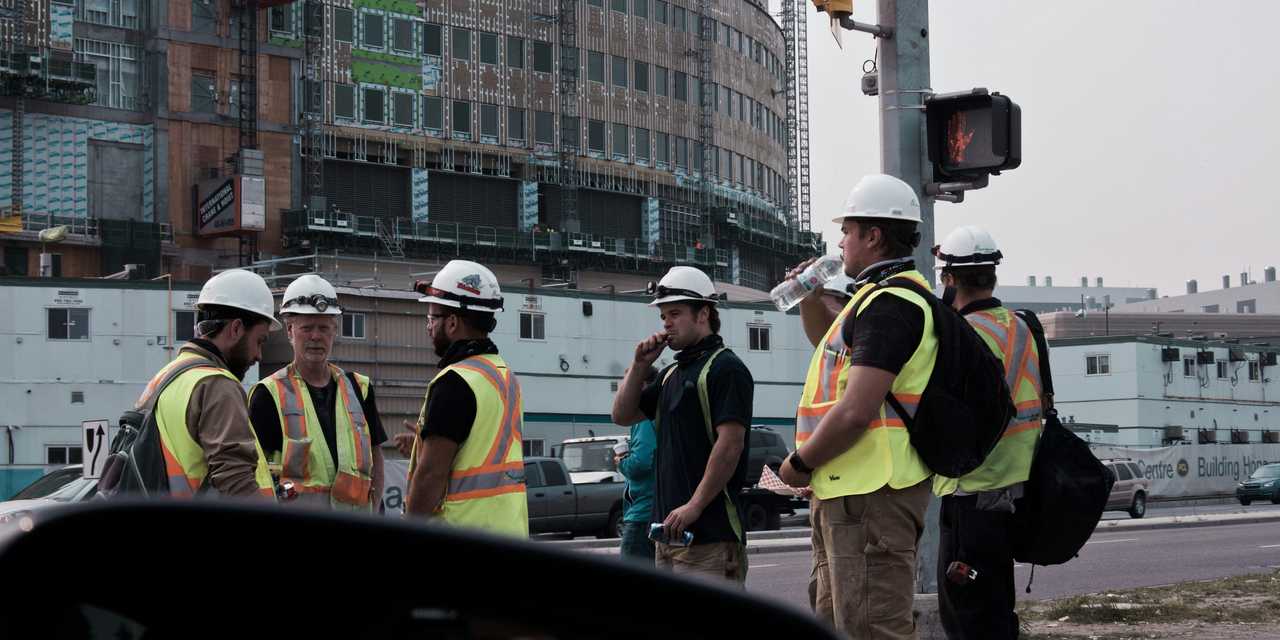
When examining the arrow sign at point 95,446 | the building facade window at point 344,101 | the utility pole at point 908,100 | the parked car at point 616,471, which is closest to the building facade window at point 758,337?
the building facade window at point 344,101

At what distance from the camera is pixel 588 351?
5200 cm

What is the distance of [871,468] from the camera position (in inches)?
202

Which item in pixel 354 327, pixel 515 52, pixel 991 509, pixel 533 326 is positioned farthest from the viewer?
pixel 515 52

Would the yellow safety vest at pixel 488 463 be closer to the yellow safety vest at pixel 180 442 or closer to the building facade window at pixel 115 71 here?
the yellow safety vest at pixel 180 442

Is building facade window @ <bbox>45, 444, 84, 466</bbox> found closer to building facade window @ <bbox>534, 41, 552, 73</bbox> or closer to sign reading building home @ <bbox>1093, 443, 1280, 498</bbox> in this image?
sign reading building home @ <bbox>1093, 443, 1280, 498</bbox>

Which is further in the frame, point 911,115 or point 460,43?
point 460,43

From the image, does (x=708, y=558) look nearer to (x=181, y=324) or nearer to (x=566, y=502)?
(x=566, y=502)

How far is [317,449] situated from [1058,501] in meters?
2.88

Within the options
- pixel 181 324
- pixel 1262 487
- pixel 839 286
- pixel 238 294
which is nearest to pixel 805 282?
pixel 839 286

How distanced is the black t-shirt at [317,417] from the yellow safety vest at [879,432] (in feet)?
7.11

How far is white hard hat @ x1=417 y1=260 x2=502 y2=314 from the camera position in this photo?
5.96 m

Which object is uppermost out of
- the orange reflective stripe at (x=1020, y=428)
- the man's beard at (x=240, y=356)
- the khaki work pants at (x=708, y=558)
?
the man's beard at (x=240, y=356)

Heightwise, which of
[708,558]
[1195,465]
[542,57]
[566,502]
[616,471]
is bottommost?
[1195,465]

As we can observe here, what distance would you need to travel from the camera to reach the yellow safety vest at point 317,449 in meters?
6.73
